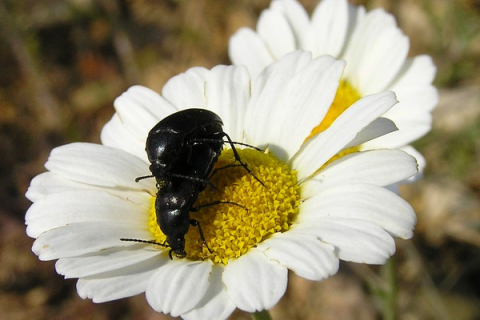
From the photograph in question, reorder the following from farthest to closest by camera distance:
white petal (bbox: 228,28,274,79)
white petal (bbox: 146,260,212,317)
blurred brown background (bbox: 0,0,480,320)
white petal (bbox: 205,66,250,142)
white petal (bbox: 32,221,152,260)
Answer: blurred brown background (bbox: 0,0,480,320), white petal (bbox: 228,28,274,79), white petal (bbox: 205,66,250,142), white petal (bbox: 32,221,152,260), white petal (bbox: 146,260,212,317)

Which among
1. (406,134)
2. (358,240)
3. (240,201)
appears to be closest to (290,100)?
(240,201)

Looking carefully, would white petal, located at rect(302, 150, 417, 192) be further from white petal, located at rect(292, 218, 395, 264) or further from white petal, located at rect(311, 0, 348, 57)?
white petal, located at rect(311, 0, 348, 57)

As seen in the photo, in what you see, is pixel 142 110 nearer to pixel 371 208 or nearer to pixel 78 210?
pixel 78 210

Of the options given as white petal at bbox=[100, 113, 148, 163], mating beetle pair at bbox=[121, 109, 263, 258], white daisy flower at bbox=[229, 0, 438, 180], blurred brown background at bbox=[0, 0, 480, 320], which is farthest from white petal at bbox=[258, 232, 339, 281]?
blurred brown background at bbox=[0, 0, 480, 320]

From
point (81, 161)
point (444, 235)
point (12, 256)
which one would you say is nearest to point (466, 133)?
point (444, 235)

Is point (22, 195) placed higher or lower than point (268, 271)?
lower

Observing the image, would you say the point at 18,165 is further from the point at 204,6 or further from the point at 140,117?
the point at 140,117

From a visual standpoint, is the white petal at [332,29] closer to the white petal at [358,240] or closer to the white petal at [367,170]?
the white petal at [367,170]
